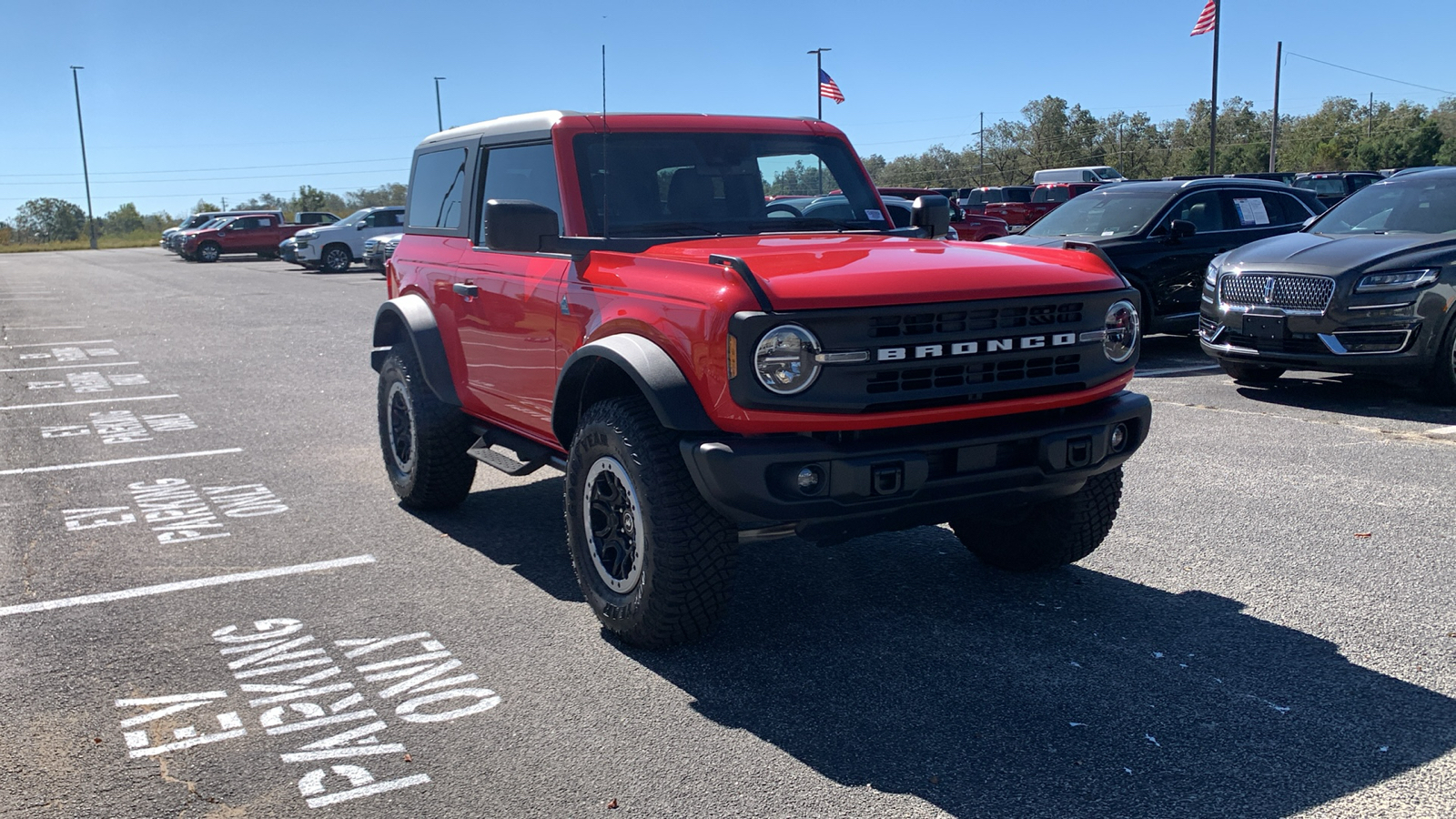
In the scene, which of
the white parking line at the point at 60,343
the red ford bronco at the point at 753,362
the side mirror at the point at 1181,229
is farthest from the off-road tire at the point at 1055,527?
the white parking line at the point at 60,343

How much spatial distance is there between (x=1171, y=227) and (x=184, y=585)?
9.39m

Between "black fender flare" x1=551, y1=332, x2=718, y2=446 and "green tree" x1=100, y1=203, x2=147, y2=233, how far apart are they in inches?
3904

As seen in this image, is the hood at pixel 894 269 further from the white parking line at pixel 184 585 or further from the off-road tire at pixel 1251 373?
the off-road tire at pixel 1251 373

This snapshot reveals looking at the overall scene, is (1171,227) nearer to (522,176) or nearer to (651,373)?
(522,176)

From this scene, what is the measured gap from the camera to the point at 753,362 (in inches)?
149

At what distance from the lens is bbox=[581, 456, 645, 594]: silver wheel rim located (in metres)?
4.27

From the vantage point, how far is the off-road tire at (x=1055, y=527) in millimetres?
4844

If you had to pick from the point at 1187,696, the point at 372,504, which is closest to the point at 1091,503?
the point at 1187,696

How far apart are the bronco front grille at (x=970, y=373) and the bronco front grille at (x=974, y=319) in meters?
0.12

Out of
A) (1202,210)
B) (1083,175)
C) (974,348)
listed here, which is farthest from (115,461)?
(1083,175)

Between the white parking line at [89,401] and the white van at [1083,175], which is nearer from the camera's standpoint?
the white parking line at [89,401]

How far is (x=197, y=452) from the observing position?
823 cm

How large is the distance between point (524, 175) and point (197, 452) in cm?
409

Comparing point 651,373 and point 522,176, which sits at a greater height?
point 522,176
